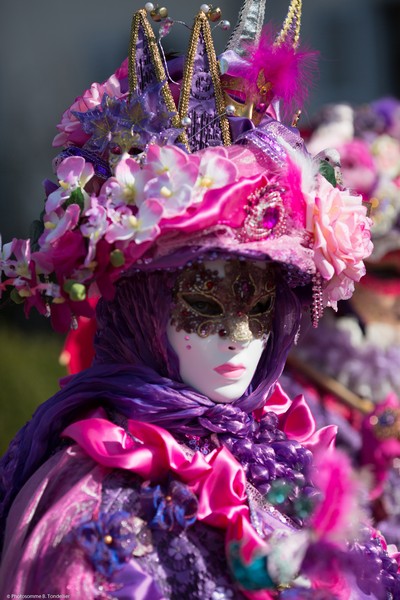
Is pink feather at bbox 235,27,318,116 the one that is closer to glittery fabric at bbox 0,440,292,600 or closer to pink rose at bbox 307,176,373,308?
pink rose at bbox 307,176,373,308

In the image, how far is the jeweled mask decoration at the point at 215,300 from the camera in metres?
2.59

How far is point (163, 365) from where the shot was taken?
2648 mm

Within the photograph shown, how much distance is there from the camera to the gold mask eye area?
2.68 meters

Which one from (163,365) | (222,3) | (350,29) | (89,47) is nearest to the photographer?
(163,365)

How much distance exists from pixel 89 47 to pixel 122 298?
767 centimetres

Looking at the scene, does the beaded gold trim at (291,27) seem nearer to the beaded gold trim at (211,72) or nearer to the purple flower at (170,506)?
the beaded gold trim at (211,72)

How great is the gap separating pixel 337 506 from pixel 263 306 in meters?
0.63

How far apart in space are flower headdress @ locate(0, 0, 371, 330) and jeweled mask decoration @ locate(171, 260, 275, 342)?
112mm

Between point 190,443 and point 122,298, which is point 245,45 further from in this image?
point 190,443

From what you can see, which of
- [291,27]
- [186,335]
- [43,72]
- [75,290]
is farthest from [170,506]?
[43,72]

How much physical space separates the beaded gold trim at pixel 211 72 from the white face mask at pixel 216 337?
0.35 m

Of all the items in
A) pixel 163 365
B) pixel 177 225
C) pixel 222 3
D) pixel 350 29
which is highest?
pixel 177 225

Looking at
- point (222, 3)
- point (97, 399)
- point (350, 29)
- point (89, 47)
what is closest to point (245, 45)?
point (97, 399)

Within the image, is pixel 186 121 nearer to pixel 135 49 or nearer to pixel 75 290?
pixel 135 49
